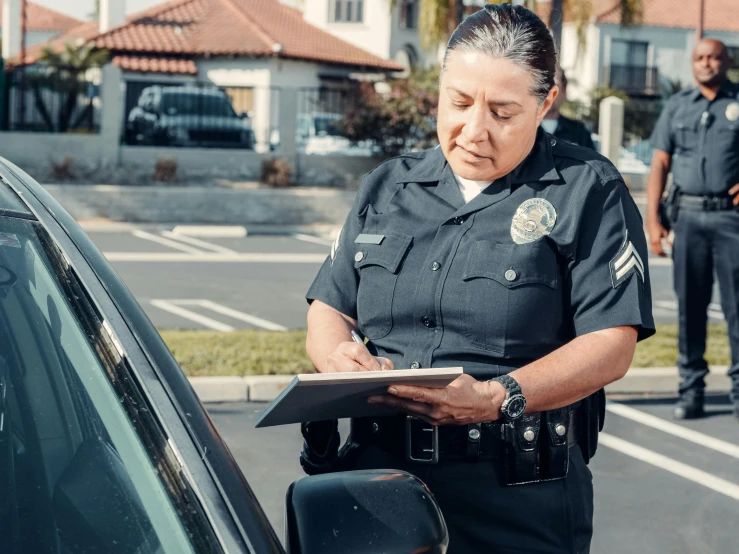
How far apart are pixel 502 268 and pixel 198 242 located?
1297 centimetres

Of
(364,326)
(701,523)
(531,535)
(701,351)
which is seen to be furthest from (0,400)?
(701,351)

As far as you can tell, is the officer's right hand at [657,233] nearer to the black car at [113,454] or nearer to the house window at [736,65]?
the black car at [113,454]

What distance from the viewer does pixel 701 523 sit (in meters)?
4.81

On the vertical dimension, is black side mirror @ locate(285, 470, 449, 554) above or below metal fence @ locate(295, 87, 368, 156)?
below

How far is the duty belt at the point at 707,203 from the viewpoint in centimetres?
588

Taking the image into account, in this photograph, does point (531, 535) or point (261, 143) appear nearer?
point (531, 535)

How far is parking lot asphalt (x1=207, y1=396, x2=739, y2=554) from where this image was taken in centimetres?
467

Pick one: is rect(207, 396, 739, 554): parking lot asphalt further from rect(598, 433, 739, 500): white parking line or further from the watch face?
the watch face

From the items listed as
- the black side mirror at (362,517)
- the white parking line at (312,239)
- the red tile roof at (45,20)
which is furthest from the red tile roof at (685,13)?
the black side mirror at (362,517)

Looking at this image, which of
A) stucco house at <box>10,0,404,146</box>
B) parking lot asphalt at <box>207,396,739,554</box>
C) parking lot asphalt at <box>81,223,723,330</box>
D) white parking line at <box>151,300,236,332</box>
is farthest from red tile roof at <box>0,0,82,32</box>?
parking lot asphalt at <box>207,396,739,554</box>

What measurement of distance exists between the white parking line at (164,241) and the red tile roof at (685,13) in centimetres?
3413

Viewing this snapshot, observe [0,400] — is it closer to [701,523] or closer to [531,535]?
[531,535]

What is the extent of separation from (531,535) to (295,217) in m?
15.3

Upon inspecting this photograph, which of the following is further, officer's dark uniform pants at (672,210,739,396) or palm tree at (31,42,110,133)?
palm tree at (31,42,110,133)
